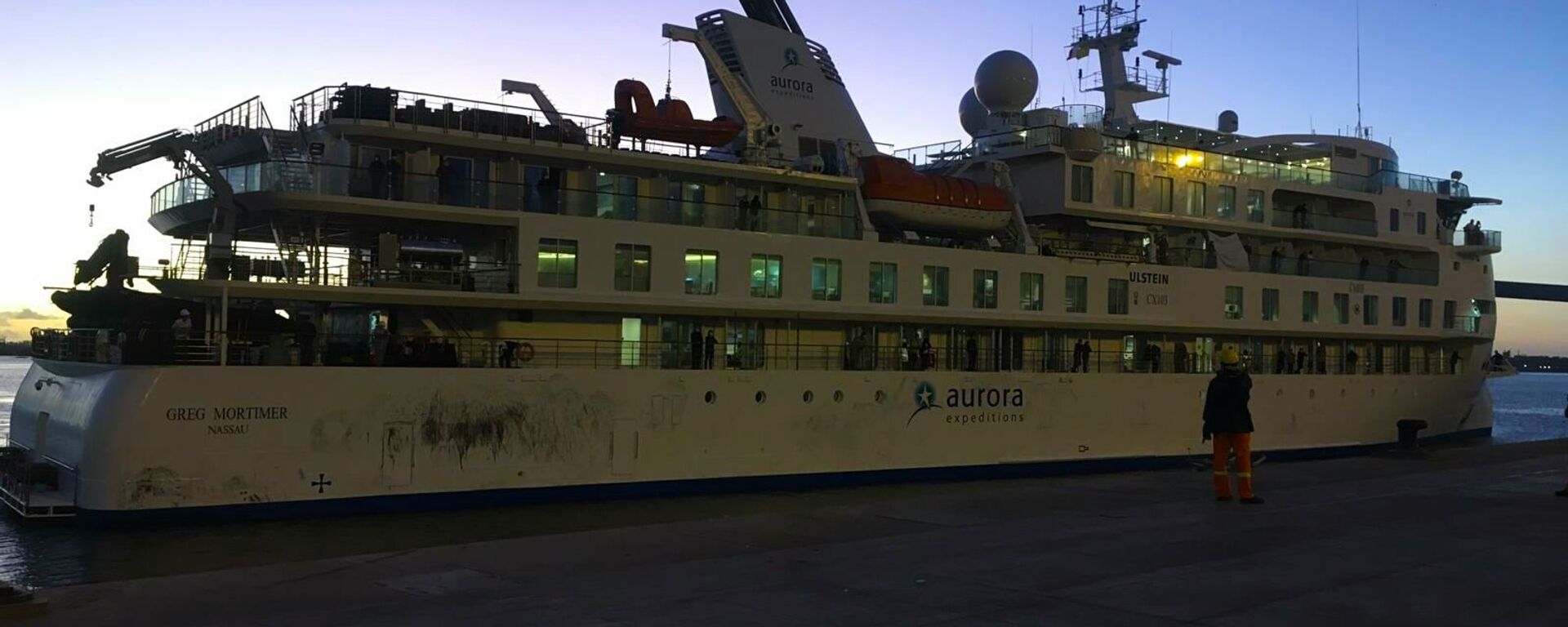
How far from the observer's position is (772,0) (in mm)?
30656

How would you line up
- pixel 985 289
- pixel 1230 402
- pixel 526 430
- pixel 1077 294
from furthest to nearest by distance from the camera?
pixel 1077 294 < pixel 985 289 < pixel 526 430 < pixel 1230 402

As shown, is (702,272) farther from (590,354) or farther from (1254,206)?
(1254,206)

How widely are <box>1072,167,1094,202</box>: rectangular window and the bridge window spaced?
3.35ft

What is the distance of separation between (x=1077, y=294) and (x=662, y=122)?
1169cm

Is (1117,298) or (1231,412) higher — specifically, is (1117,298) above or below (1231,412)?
above

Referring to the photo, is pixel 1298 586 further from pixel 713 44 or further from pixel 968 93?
pixel 968 93

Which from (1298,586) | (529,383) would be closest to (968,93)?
(529,383)

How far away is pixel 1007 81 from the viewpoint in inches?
1394

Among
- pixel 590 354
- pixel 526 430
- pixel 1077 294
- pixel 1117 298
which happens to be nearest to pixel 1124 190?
pixel 1117 298

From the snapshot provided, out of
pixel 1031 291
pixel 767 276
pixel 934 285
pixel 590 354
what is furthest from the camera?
pixel 1031 291

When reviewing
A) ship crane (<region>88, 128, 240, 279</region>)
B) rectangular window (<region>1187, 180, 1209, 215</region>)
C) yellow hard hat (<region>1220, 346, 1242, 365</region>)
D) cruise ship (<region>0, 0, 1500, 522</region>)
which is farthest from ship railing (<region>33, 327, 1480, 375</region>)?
yellow hard hat (<region>1220, 346, 1242, 365</region>)

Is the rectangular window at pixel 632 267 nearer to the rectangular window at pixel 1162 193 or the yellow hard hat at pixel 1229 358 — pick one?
the yellow hard hat at pixel 1229 358

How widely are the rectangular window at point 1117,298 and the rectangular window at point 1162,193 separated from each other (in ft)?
10.2

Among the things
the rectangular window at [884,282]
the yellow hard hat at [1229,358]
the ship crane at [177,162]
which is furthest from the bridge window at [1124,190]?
the ship crane at [177,162]
